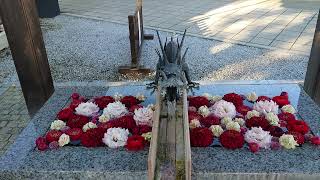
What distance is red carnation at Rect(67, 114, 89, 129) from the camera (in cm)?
341

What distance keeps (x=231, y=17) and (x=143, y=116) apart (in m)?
8.65

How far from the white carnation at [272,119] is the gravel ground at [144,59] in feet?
11.6

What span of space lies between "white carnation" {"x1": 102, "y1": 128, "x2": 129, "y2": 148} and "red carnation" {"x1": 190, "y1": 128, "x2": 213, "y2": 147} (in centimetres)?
67

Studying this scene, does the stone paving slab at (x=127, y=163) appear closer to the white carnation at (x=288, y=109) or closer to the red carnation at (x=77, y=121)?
the red carnation at (x=77, y=121)

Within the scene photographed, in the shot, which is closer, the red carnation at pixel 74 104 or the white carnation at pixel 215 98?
the red carnation at pixel 74 104

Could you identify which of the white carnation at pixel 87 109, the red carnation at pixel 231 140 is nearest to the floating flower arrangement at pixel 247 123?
the red carnation at pixel 231 140

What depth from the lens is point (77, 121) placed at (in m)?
3.44

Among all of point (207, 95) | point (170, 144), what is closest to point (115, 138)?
point (170, 144)

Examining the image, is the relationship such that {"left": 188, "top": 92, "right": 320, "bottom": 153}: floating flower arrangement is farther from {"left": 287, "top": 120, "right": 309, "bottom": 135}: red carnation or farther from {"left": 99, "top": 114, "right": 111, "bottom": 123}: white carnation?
{"left": 99, "top": 114, "right": 111, "bottom": 123}: white carnation

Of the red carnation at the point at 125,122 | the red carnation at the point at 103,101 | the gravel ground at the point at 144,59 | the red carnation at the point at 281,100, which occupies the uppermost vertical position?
the red carnation at the point at 281,100

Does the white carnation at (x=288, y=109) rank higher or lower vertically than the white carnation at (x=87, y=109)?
higher

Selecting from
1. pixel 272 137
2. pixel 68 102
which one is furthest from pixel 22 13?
pixel 272 137

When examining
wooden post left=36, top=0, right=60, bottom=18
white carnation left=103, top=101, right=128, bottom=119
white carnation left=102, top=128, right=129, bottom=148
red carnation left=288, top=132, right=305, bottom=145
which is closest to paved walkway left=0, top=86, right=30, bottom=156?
white carnation left=103, top=101, right=128, bottom=119

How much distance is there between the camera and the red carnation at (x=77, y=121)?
3.41 metres
